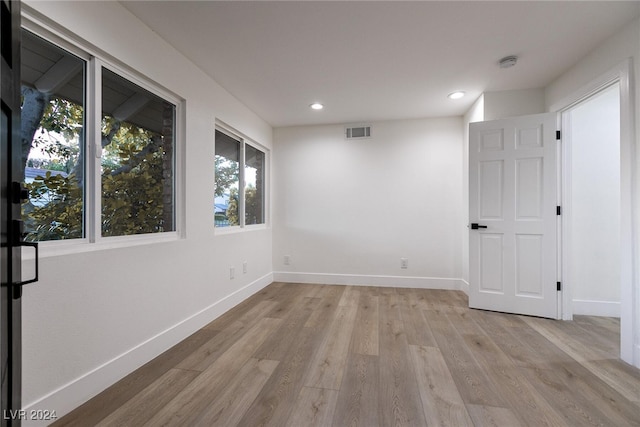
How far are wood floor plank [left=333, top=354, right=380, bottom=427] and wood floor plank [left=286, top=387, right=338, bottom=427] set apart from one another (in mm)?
41

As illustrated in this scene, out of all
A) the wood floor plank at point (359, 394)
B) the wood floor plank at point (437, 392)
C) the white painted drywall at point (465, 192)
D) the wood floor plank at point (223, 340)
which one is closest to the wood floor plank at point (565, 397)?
the wood floor plank at point (437, 392)

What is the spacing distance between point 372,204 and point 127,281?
10.7 feet

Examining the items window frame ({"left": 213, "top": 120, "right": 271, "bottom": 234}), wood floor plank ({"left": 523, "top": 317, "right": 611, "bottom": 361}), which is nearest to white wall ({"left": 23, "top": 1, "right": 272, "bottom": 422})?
window frame ({"left": 213, "top": 120, "right": 271, "bottom": 234})

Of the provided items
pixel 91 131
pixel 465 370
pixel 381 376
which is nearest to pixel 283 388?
pixel 381 376

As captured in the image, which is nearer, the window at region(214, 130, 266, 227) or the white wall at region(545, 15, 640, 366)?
the white wall at region(545, 15, 640, 366)

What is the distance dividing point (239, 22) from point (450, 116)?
3.20 metres

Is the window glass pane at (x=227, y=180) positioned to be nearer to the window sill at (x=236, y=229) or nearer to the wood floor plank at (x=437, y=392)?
the window sill at (x=236, y=229)

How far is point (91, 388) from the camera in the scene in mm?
1661

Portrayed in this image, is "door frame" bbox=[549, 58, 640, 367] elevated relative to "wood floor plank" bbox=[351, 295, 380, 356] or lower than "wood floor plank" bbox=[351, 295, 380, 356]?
elevated

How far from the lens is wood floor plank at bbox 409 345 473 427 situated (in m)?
1.48

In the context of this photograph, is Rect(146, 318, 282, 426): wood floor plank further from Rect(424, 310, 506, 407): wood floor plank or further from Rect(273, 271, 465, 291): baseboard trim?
Rect(273, 271, 465, 291): baseboard trim

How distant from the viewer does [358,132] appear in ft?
14.3

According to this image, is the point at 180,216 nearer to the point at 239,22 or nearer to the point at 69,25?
the point at 69,25

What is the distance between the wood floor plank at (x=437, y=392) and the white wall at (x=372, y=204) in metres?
2.10
